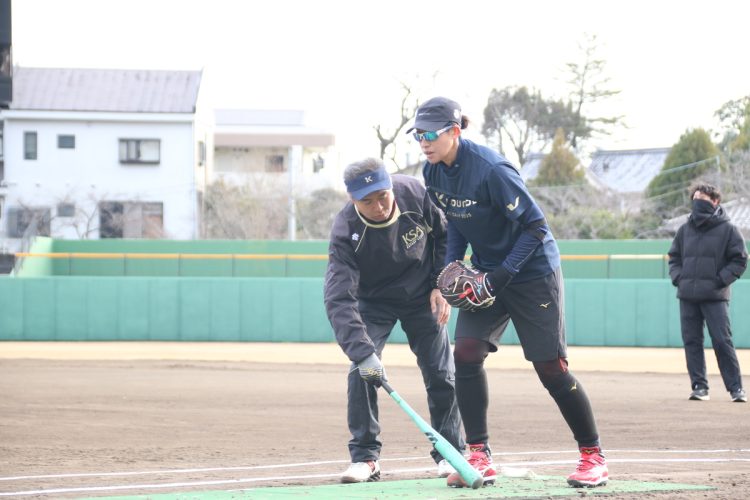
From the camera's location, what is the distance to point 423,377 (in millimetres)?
6344

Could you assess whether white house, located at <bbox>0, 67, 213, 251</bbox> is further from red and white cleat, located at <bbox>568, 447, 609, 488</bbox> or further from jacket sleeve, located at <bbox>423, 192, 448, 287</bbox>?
red and white cleat, located at <bbox>568, 447, 609, 488</bbox>

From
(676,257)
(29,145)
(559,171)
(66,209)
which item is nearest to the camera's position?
(676,257)

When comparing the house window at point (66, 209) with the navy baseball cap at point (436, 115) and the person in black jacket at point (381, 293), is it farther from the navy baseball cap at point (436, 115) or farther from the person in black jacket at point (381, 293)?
the navy baseball cap at point (436, 115)

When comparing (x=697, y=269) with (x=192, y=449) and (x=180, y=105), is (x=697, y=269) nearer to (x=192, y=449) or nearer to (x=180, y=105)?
(x=192, y=449)

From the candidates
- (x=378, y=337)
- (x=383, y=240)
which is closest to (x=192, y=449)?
(x=378, y=337)

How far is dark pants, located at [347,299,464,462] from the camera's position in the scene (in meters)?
6.31

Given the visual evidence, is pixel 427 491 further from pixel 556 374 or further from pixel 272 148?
pixel 272 148

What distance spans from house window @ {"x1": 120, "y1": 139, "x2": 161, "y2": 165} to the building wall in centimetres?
17

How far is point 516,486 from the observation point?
566 centimetres

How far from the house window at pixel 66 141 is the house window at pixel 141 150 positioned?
1.82 metres

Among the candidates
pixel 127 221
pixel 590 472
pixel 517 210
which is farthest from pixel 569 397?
pixel 127 221

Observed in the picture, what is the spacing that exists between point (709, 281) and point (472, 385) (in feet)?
17.6

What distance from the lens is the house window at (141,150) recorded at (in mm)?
44344

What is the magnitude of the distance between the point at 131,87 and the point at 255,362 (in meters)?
31.4
